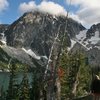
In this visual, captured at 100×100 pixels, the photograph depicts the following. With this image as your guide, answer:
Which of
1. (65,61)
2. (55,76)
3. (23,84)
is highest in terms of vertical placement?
(65,61)

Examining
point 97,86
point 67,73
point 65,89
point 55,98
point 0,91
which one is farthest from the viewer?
point 0,91

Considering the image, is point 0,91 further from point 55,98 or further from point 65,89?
point 55,98

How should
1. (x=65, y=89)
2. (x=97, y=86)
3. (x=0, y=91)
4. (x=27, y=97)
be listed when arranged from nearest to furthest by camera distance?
(x=97, y=86), (x=27, y=97), (x=65, y=89), (x=0, y=91)

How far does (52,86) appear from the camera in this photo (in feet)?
69.5

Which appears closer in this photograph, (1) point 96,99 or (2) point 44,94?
(1) point 96,99

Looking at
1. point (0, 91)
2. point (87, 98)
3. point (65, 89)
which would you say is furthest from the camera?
point (0, 91)

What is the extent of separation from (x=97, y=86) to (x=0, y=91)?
4377 inches

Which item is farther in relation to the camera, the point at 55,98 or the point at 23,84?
the point at 23,84

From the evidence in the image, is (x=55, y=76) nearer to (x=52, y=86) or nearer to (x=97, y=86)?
(x=52, y=86)

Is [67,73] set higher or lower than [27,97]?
higher

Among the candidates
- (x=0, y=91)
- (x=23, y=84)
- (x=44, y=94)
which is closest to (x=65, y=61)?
(x=23, y=84)

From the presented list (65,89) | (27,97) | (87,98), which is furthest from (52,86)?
(65,89)

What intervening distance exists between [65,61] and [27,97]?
64.1 feet

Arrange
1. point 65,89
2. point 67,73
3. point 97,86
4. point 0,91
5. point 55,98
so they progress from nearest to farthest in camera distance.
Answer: point 97,86, point 55,98, point 65,89, point 67,73, point 0,91
